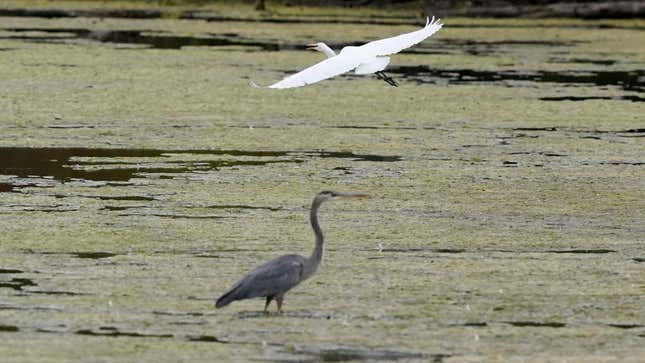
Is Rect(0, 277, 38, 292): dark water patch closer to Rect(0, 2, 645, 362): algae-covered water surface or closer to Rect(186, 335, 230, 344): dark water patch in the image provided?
Rect(0, 2, 645, 362): algae-covered water surface

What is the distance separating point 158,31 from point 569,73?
980 centimetres

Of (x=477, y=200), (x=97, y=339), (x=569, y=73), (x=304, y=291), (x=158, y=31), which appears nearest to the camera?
(x=97, y=339)

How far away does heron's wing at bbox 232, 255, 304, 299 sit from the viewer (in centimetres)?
707

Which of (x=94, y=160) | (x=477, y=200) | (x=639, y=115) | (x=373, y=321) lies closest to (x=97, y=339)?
(x=373, y=321)

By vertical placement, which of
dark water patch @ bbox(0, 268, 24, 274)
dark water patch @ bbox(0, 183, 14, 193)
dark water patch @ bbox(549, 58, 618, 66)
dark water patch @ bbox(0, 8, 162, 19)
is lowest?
dark water patch @ bbox(0, 268, 24, 274)

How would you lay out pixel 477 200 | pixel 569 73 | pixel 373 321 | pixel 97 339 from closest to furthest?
pixel 97 339, pixel 373 321, pixel 477 200, pixel 569 73

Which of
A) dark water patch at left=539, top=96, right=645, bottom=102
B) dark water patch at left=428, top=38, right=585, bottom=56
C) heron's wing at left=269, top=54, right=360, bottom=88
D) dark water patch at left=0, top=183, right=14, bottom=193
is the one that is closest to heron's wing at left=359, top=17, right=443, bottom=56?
heron's wing at left=269, top=54, right=360, bottom=88

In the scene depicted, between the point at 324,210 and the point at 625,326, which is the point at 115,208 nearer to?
the point at 324,210

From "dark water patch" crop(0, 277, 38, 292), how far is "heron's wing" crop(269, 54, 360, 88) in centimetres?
177

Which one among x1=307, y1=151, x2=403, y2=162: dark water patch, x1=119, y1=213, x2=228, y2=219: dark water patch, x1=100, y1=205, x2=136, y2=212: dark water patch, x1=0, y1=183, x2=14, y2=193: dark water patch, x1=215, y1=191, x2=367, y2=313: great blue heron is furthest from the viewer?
x1=307, y1=151, x2=403, y2=162: dark water patch

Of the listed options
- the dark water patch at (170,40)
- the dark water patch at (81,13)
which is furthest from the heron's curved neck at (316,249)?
the dark water patch at (81,13)

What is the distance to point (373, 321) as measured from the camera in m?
7.16

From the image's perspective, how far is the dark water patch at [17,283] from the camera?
770cm

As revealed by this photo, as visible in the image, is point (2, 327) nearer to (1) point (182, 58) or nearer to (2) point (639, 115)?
(2) point (639, 115)
